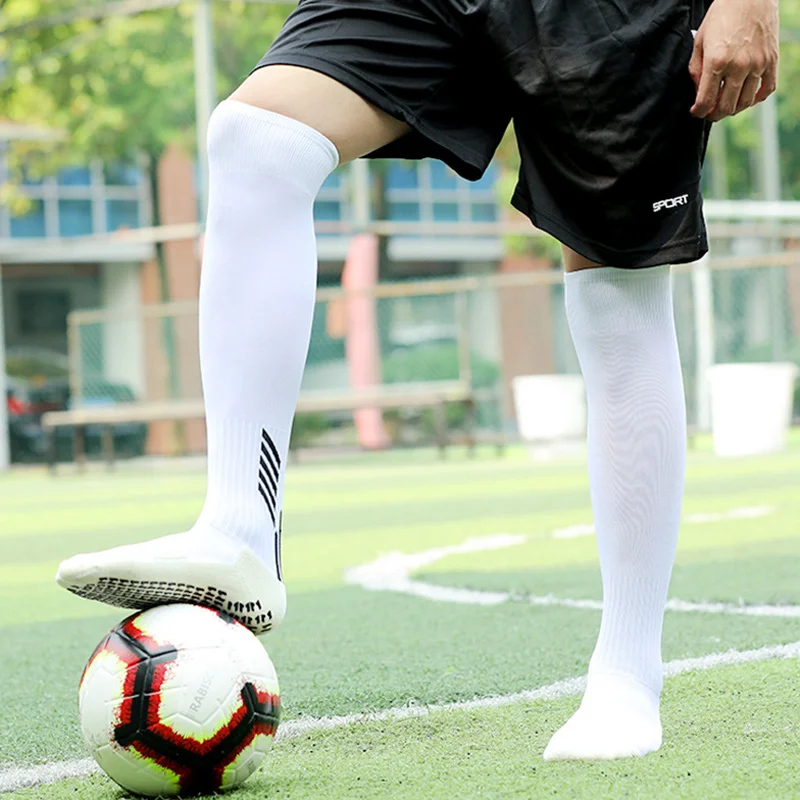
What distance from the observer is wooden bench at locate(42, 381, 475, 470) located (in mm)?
14383

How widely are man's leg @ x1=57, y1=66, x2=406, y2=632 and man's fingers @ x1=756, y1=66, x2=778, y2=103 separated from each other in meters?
0.57

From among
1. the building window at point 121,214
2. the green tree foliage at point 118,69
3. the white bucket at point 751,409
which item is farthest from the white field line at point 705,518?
the building window at point 121,214

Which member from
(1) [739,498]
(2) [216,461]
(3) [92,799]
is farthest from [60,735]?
(1) [739,498]

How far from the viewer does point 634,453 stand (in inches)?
88.4

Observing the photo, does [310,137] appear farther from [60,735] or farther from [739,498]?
[739,498]

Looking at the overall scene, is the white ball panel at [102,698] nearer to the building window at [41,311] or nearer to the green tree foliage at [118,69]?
the green tree foliage at [118,69]

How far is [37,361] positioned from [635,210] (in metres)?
19.1

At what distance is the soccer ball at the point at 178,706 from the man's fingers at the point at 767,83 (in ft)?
3.42

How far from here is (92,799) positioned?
206 centimetres

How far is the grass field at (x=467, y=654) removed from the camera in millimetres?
2045

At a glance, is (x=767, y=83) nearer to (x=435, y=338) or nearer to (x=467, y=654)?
(x=467, y=654)

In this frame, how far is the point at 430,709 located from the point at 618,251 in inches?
35.5

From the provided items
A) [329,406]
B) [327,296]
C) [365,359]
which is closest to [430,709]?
[329,406]

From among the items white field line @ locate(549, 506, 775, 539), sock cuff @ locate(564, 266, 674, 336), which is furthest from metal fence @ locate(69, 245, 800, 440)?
sock cuff @ locate(564, 266, 674, 336)
